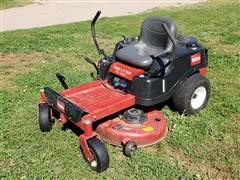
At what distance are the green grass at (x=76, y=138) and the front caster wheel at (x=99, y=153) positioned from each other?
0.11m

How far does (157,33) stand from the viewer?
518cm

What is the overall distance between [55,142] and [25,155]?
0.40 m

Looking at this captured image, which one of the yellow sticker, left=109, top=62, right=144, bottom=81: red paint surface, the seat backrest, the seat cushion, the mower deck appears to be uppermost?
the seat backrest

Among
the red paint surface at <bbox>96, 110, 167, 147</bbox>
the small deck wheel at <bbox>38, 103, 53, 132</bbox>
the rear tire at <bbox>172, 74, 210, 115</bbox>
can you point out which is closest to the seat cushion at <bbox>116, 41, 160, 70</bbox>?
the rear tire at <bbox>172, 74, 210, 115</bbox>

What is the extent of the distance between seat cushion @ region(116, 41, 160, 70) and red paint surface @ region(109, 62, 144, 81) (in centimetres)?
7

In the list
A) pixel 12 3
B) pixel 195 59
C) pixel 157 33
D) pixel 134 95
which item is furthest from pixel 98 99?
pixel 12 3

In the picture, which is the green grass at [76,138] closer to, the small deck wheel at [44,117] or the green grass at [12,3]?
the small deck wheel at [44,117]

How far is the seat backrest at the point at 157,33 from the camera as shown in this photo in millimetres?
5047

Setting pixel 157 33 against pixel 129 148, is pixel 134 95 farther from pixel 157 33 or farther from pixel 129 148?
pixel 157 33

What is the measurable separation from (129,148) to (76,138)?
80cm

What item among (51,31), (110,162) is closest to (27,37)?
(51,31)

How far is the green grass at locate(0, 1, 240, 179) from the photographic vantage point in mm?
4328

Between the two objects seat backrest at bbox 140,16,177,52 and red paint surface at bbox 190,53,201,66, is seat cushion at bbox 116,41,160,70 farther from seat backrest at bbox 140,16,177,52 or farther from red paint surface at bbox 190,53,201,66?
red paint surface at bbox 190,53,201,66

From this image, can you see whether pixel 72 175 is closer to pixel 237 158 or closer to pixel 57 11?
pixel 237 158
